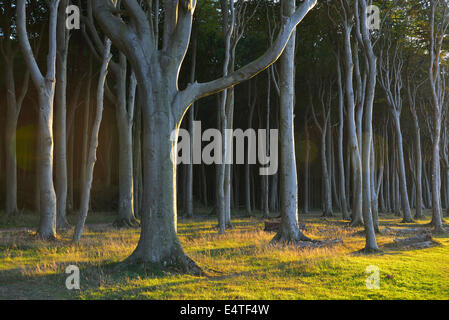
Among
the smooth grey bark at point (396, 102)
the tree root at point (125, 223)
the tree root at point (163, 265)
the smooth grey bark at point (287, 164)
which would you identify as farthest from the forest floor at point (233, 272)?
the smooth grey bark at point (396, 102)

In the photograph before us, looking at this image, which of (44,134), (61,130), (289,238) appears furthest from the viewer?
(61,130)

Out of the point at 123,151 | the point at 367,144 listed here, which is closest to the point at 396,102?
the point at 367,144

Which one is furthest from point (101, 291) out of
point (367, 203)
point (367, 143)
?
point (367, 143)

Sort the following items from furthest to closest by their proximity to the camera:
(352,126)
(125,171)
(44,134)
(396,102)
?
1. (396,102)
2. (125,171)
3. (352,126)
4. (44,134)

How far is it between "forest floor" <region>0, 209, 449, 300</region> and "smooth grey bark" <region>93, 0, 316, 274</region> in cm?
68

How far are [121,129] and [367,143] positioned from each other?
1100cm

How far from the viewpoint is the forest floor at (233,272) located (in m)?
7.11

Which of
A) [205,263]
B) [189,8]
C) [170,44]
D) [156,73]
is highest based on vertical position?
[189,8]

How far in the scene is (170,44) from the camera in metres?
9.56

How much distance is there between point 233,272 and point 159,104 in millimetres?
4062

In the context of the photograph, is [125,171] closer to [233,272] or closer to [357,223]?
[233,272]

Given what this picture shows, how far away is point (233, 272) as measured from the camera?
9016mm

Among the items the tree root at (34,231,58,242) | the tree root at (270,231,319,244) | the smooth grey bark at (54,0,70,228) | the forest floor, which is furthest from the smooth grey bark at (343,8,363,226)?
the smooth grey bark at (54,0,70,228)
